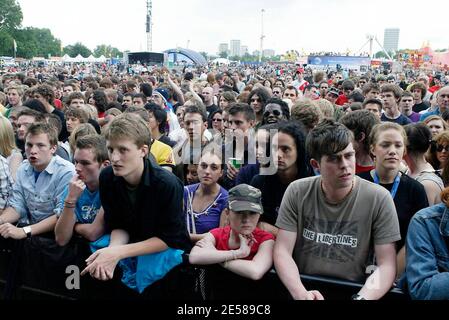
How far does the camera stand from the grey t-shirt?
2666 millimetres

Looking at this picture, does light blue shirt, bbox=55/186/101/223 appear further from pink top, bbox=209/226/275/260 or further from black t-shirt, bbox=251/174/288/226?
black t-shirt, bbox=251/174/288/226

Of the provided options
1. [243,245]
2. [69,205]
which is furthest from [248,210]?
[69,205]

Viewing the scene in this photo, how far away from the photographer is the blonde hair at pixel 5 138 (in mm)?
4535

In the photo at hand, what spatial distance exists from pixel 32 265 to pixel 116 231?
97 centimetres

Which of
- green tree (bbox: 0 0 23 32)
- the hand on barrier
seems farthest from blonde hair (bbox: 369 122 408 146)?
green tree (bbox: 0 0 23 32)

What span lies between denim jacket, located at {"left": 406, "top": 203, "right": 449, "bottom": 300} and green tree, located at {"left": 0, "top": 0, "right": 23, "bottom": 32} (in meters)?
97.2

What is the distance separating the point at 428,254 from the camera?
2449 mm

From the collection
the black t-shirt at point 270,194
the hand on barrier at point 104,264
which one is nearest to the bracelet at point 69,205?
the hand on barrier at point 104,264

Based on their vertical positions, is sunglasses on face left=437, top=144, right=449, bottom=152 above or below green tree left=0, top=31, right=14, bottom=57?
below

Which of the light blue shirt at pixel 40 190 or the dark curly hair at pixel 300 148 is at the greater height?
the dark curly hair at pixel 300 148

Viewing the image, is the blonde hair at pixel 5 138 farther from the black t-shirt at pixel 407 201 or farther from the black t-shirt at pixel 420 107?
the black t-shirt at pixel 420 107

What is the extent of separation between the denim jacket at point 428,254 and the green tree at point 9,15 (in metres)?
97.2

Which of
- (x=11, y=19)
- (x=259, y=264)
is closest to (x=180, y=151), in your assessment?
(x=259, y=264)
